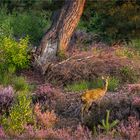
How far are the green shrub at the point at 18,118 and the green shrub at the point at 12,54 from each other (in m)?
3.44

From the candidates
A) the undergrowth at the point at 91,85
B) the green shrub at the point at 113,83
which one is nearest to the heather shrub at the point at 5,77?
the undergrowth at the point at 91,85

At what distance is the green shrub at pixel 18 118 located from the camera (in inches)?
346

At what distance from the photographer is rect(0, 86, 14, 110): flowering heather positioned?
9.91 meters

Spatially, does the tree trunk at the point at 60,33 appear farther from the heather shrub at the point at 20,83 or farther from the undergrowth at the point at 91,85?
the undergrowth at the point at 91,85

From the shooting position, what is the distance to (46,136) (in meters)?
8.41

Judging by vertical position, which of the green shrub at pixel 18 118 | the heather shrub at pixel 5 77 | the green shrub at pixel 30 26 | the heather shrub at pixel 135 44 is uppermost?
the green shrub at pixel 30 26

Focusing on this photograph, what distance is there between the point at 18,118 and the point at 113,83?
311 centimetres

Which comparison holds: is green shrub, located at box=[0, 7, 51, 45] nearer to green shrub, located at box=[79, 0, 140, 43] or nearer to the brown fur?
green shrub, located at box=[79, 0, 140, 43]

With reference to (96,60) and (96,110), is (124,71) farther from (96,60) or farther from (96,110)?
(96,110)

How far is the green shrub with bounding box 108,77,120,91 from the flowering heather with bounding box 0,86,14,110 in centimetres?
208

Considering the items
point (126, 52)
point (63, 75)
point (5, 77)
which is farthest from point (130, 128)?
point (126, 52)

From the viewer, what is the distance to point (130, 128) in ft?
27.5

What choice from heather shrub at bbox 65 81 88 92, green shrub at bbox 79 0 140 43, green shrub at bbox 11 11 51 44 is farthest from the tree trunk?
green shrub at bbox 79 0 140 43

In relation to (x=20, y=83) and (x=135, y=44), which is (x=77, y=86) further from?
(x=135, y=44)
